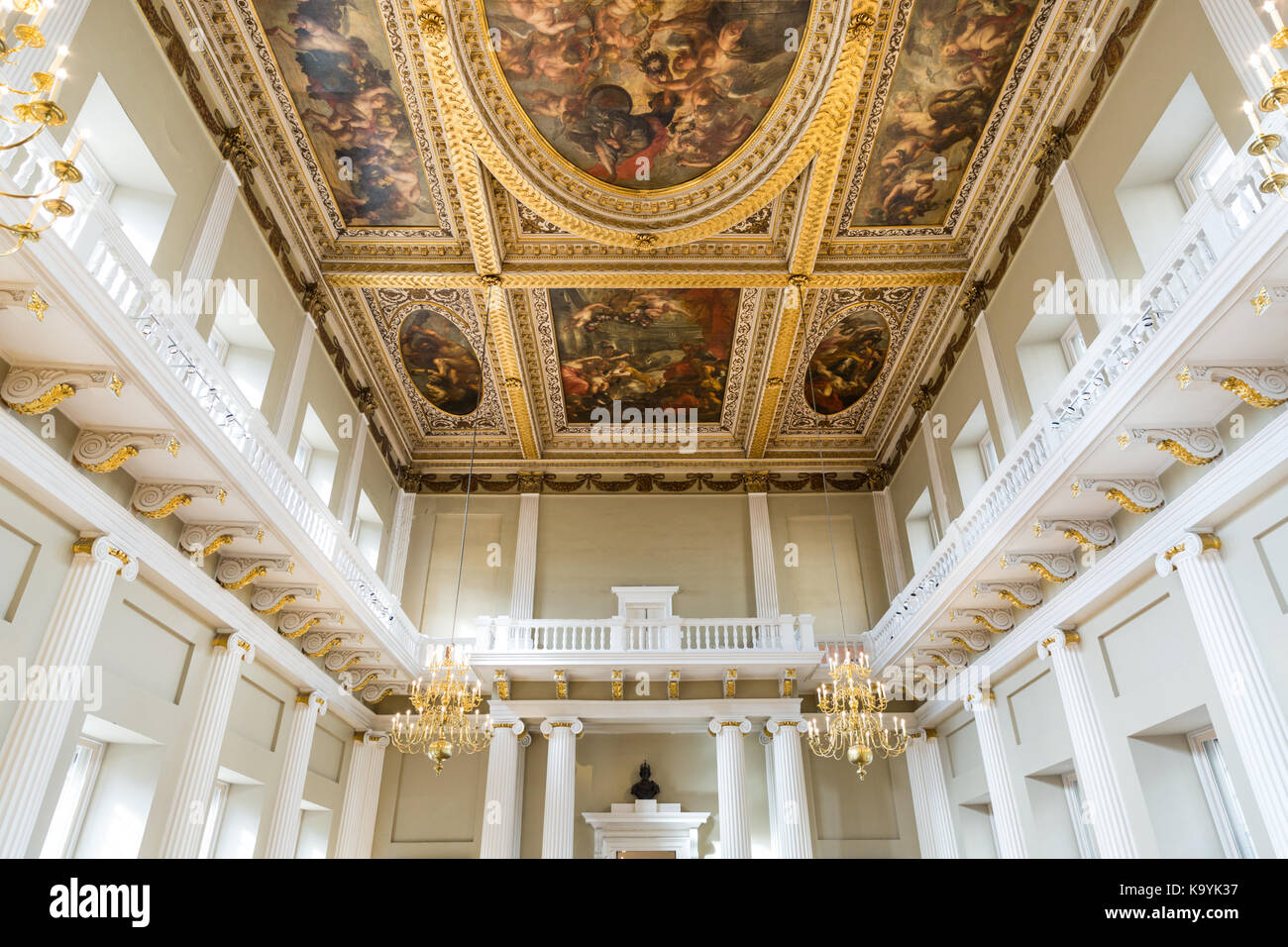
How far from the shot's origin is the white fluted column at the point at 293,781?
33.4 ft

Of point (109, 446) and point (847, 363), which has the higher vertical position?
point (847, 363)

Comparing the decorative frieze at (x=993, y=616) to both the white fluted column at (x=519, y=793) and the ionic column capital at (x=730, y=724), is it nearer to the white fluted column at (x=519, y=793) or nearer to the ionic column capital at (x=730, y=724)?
the ionic column capital at (x=730, y=724)

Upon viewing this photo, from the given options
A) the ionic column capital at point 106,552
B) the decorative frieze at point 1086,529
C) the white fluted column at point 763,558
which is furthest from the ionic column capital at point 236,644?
the decorative frieze at point 1086,529

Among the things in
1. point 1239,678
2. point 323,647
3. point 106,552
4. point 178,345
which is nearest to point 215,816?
point 323,647

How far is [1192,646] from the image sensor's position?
23.4 ft

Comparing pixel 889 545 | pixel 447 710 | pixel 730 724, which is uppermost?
pixel 889 545

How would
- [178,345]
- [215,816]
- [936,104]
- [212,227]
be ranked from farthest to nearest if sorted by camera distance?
[215,816] → [936,104] → [212,227] → [178,345]

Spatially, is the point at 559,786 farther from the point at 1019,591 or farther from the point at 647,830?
the point at 1019,591

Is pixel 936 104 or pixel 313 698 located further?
pixel 313 698

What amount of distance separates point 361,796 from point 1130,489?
11904 millimetres

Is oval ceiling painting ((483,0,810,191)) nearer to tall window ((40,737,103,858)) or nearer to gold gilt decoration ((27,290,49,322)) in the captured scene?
gold gilt decoration ((27,290,49,322))

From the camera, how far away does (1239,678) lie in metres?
6.34

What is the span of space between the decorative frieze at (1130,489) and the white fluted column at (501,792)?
9.18 m

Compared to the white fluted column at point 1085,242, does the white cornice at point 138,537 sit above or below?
below
